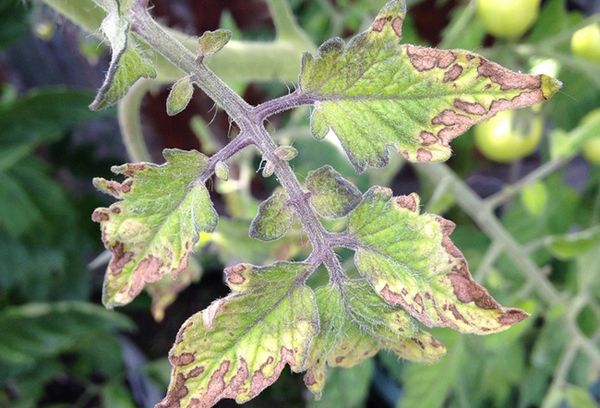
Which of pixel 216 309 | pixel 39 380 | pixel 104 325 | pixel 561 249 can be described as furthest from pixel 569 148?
pixel 39 380

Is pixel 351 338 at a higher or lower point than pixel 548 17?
lower

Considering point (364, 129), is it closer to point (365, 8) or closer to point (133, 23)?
point (133, 23)

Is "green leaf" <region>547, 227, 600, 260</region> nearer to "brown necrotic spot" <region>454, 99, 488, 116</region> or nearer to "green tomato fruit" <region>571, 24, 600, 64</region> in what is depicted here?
"green tomato fruit" <region>571, 24, 600, 64</region>

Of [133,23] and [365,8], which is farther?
[365,8]

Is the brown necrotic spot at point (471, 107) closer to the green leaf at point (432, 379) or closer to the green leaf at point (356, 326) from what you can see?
the green leaf at point (356, 326)

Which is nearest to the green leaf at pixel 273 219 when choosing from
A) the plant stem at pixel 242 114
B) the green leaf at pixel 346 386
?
the plant stem at pixel 242 114

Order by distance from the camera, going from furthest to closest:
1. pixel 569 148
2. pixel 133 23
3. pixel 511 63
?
pixel 511 63, pixel 569 148, pixel 133 23

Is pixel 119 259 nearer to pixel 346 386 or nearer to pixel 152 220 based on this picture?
pixel 152 220

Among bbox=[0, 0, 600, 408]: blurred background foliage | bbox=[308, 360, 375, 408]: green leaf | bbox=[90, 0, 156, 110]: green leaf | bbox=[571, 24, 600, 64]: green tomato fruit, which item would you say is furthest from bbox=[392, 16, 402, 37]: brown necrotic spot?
bbox=[308, 360, 375, 408]: green leaf
